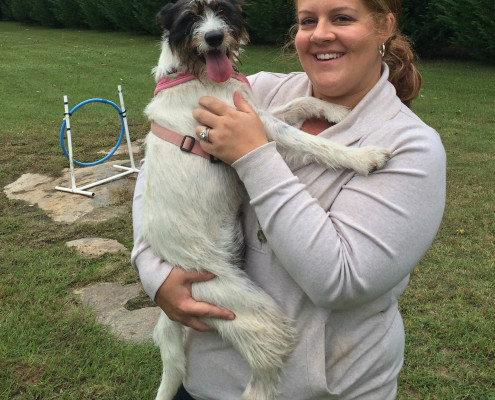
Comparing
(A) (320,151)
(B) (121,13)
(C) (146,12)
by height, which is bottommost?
(B) (121,13)

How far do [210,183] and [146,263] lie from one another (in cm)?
40

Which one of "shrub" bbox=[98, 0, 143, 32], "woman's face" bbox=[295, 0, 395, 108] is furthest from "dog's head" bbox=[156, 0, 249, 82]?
"shrub" bbox=[98, 0, 143, 32]

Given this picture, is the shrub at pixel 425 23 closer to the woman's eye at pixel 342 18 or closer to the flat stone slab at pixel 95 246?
the flat stone slab at pixel 95 246

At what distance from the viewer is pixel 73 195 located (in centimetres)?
680

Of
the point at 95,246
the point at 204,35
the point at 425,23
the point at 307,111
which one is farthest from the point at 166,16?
the point at 425,23

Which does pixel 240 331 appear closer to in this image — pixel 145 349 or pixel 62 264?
pixel 145 349

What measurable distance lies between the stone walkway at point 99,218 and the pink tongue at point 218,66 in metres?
2.41

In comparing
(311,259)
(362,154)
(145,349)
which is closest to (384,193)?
(362,154)

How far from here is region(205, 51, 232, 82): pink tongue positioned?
233 centimetres

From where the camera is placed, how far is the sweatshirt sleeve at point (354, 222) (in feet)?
→ 5.02

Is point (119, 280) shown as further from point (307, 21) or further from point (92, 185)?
point (307, 21)

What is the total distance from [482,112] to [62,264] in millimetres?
8840

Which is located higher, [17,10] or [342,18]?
[342,18]

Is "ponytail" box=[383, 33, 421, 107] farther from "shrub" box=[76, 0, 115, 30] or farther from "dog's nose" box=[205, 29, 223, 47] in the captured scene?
"shrub" box=[76, 0, 115, 30]
